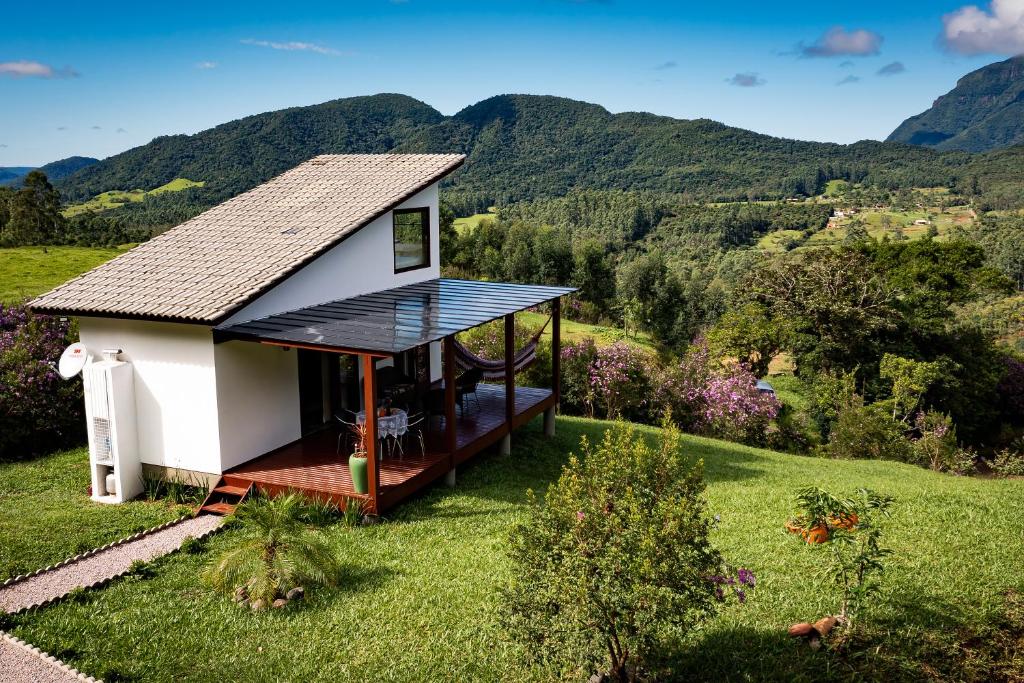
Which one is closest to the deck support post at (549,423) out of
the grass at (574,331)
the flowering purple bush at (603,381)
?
the flowering purple bush at (603,381)

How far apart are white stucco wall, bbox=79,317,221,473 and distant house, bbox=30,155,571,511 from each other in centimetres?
2

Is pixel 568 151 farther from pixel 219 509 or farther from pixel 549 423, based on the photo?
pixel 219 509

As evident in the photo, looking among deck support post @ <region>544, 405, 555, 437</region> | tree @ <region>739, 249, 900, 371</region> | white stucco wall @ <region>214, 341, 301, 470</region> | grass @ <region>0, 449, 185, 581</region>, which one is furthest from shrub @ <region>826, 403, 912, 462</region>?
grass @ <region>0, 449, 185, 581</region>

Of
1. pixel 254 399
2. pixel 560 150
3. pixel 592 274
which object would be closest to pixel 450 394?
pixel 254 399

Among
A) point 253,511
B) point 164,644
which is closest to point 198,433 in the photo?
point 253,511

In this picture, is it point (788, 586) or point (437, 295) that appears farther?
point (437, 295)

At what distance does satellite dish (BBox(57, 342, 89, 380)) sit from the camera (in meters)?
10.2

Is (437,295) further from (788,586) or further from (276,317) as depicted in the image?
(788,586)

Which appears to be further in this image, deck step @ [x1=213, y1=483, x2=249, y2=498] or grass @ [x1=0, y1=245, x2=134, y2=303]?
grass @ [x1=0, y1=245, x2=134, y2=303]

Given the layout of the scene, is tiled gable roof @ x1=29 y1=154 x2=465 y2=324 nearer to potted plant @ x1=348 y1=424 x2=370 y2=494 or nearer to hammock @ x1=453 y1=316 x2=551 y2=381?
potted plant @ x1=348 y1=424 x2=370 y2=494

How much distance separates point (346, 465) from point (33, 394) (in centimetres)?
608

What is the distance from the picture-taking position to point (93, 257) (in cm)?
2800

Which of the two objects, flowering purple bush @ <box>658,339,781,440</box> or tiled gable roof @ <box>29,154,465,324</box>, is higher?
tiled gable roof @ <box>29,154,465,324</box>

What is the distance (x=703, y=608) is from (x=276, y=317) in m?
7.55
